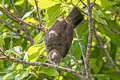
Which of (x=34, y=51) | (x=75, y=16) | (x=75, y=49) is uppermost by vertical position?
(x=75, y=16)

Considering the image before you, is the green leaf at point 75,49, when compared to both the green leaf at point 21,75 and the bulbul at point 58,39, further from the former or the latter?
the bulbul at point 58,39

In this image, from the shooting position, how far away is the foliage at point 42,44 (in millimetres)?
1746

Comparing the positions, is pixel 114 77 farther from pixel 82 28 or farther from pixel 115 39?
pixel 82 28

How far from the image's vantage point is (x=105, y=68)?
3029 millimetres

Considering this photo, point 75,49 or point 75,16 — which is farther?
point 75,49

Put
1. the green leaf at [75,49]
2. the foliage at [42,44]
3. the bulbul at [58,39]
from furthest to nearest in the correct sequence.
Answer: the green leaf at [75,49]
the foliage at [42,44]
the bulbul at [58,39]

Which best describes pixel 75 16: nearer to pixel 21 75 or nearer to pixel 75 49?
pixel 21 75

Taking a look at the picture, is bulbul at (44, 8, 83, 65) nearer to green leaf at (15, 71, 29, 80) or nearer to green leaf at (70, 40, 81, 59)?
green leaf at (15, 71, 29, 80)

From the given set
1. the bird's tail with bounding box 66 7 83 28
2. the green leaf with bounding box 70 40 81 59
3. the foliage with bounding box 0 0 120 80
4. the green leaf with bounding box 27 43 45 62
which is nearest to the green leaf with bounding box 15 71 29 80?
the foliage with bounding box 0 0 120 80

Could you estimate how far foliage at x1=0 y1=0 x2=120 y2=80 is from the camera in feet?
5.73

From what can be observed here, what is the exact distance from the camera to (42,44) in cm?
176

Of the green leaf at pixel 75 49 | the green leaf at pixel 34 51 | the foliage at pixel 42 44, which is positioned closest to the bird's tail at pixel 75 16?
the foliage at pixel 42 44

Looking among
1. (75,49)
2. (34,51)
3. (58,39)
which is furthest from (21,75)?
(75,49)

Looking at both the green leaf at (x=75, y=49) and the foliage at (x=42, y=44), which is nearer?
the foliage at (x=42, y=44)
